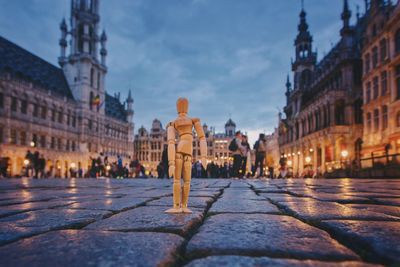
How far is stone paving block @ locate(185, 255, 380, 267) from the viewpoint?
3.51ft

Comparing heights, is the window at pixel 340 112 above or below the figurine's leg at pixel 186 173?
above

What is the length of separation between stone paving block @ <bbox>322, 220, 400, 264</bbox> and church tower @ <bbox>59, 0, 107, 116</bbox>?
58207 millimetres

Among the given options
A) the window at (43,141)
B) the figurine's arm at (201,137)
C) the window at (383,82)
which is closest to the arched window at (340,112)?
the window at (383,82)

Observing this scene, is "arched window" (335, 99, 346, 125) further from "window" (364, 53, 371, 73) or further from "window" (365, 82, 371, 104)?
"window" (364, 53, 371, 73)

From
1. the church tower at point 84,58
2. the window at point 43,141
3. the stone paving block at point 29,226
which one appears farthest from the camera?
the church tower at point 84,58

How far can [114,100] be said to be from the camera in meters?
80.0

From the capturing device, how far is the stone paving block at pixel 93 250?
1.09 meters

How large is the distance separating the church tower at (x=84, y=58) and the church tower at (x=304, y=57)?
34693 mm

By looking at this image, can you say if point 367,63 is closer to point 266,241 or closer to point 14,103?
point 266,241

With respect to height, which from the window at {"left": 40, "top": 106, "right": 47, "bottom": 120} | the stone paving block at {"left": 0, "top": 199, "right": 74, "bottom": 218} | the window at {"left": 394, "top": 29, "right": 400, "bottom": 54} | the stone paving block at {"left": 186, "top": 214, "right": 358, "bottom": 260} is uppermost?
the window at {"left": 394, "top": 29, "right": 400, "bottom": 54}

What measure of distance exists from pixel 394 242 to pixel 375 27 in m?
31.5

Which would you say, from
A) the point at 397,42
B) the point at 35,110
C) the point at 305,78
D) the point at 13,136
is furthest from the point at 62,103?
the point at 397,42

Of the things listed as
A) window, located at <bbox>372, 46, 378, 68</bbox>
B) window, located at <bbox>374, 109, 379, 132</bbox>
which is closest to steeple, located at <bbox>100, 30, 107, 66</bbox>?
window, located at <bbox>372, 46, 378, 68</bbox>

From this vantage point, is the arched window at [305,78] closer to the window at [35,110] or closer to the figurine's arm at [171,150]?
the window at [35,110]
